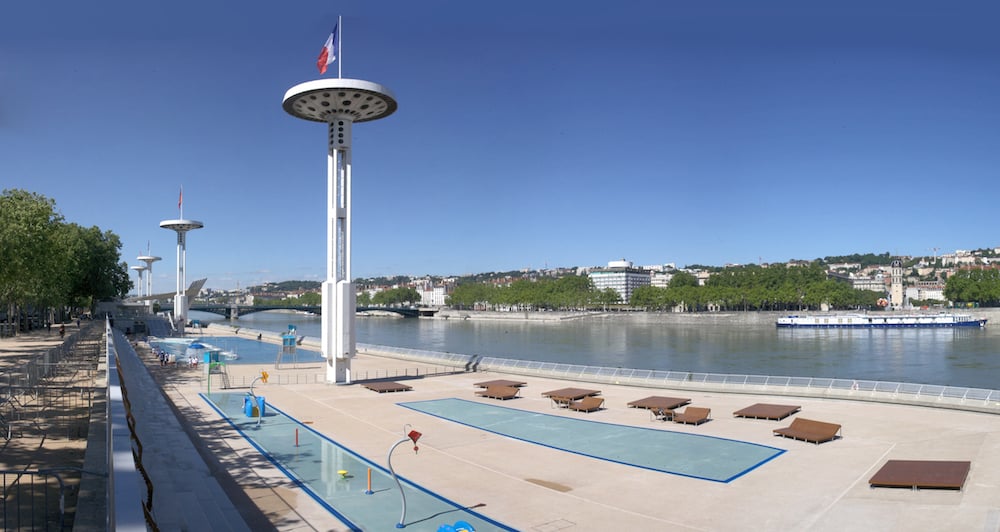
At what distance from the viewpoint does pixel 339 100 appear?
28953mm

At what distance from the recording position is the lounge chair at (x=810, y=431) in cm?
1703

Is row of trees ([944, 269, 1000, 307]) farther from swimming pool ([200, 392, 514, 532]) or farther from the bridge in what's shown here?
swimming pool ([200, 392, 514, 532])

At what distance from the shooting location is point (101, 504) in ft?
29.9

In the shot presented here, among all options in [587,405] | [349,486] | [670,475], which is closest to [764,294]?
[587,405]

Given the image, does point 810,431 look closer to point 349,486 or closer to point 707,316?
point 349,486

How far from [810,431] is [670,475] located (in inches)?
206

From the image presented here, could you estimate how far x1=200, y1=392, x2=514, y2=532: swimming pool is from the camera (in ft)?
37.6

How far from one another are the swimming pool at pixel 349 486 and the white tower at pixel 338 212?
1043cm

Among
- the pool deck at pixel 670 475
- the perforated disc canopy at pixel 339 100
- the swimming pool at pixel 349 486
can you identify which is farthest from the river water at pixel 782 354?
the swimming pool at pixel 349 486

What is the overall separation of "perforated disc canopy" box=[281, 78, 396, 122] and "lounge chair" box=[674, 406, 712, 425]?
1762 centimetres

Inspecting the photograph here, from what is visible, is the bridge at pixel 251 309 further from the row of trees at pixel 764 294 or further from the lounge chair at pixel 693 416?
the lounge chair at pixel 693 416

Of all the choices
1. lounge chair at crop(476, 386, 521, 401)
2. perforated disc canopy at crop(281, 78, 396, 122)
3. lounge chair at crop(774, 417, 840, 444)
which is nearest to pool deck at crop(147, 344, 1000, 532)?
lounge chair at crop(774, 417, 840, 444)

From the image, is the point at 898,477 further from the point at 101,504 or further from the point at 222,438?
the point at 222,438

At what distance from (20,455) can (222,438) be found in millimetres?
→ 5084
